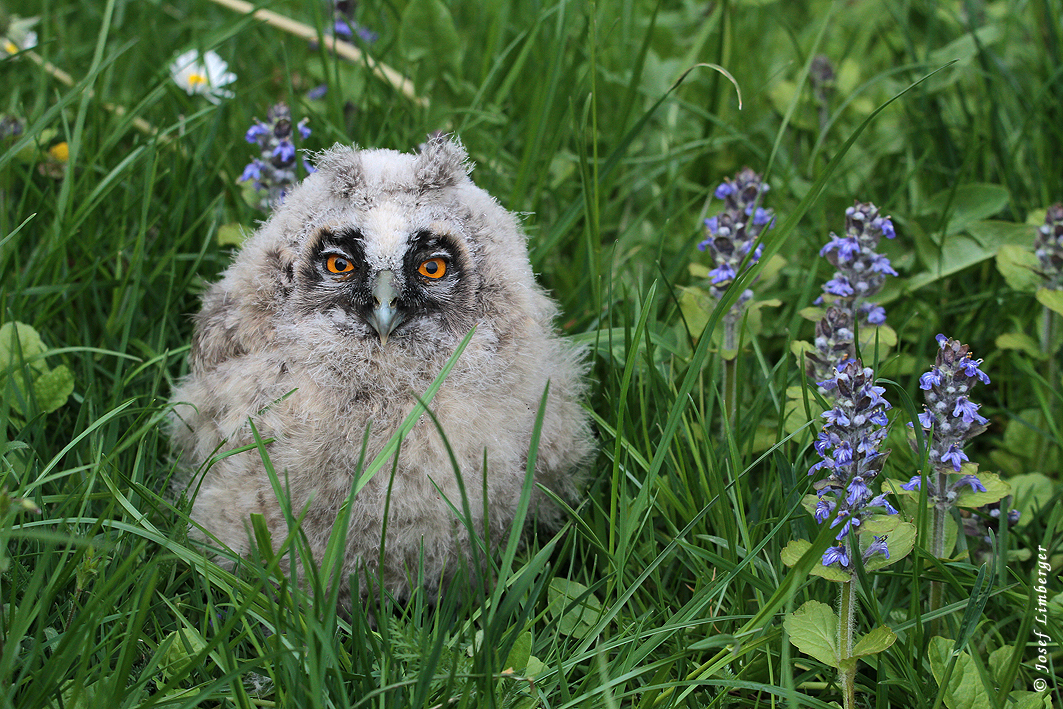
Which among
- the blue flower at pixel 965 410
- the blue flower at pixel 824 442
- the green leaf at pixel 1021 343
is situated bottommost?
the blue flower at pixel 824 442

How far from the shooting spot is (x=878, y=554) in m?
2.44

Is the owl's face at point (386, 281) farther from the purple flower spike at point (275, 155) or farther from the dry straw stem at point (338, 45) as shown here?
the dry straw stem at point (338, 45)

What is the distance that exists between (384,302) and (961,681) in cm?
192

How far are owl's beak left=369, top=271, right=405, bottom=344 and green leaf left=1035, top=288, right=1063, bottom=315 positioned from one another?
2.31 m

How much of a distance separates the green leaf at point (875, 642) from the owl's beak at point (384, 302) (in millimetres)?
1590

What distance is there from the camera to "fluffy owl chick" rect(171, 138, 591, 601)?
9.03 ft

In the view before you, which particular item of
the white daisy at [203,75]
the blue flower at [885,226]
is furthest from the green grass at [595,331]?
the blue flower at [885,226]

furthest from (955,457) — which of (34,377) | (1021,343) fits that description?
(34,377)

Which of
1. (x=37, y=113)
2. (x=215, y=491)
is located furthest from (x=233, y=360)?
(x=37, y=113)

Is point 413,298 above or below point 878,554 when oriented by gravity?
above

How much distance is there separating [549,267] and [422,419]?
5.17 ft

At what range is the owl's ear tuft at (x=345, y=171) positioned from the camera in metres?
2.89

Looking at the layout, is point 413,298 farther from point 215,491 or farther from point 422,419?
point 215,491

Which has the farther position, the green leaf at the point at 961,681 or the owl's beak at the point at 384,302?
the owl's beak at the point at 384,302
